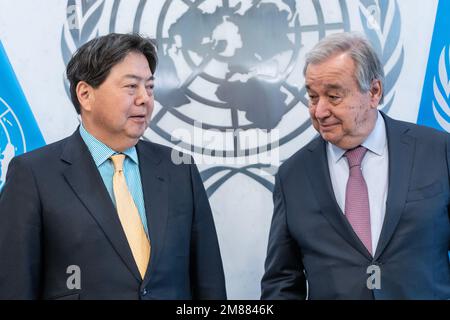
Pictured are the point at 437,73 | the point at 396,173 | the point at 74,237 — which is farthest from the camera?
the point at 437,73

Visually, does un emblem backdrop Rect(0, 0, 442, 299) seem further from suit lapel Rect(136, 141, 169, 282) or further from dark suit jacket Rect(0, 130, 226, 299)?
dark suit jacket Rect(0, 130, 226, 299)

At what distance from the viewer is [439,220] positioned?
226cm

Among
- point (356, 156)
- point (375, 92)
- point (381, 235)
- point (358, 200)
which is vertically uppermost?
point (375, 92)

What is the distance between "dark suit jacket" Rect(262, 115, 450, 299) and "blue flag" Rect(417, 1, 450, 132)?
1.93 feet

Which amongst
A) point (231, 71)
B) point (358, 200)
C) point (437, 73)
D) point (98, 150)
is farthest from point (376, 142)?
point (98, 150)

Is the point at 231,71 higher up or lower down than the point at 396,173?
higher up

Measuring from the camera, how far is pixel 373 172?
238 centimetres

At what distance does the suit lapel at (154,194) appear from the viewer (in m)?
2.26

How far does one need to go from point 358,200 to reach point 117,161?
2.77 ft

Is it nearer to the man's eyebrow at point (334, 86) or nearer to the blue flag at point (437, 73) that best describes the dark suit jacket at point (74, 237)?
the man's eyebrow at point (334, 86)

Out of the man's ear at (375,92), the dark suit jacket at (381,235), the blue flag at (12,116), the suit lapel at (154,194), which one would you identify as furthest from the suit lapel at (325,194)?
the blue flag at (12,116)

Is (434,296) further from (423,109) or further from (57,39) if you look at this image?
(57,39)

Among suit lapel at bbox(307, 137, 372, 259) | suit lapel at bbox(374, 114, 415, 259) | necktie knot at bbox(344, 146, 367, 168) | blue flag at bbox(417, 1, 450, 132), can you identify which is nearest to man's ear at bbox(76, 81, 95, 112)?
suit lapel at bbox(307, 137, 372, 259)

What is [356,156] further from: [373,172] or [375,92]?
[375,92]
